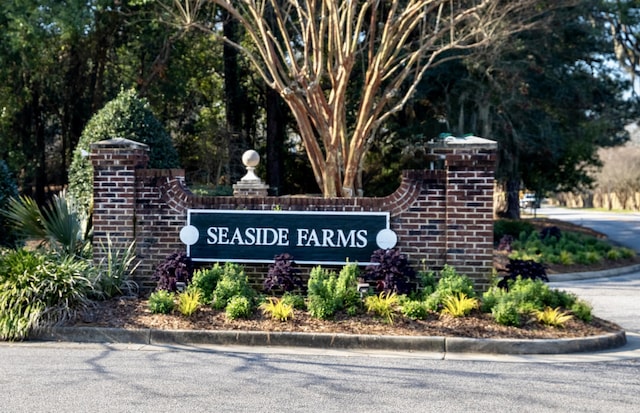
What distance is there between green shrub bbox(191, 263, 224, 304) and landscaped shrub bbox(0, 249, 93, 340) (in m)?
1.34

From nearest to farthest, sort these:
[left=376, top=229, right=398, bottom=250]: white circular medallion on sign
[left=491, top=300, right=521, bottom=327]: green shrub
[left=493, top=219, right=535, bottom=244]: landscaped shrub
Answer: [left=491, top=300, right=521, bottom=327]: green shrub, [left=376, top=229, right=398, bottom=250]: white circular medallion on sign, [left=493, top=219, right=535, bottom=244]: landscaped shrub

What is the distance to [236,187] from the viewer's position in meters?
15.2

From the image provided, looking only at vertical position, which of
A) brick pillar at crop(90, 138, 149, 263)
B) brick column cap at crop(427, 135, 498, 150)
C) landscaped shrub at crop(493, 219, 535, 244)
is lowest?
landscaped shrub at crop(493, 219, 535, 244)

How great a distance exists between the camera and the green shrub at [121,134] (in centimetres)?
1371

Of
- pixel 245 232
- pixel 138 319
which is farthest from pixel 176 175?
pixel 138 319

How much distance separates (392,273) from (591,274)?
961cm

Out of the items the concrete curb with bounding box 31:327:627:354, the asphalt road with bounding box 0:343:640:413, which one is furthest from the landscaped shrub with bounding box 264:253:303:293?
the asphalt road with bounding box 0:343:640:413

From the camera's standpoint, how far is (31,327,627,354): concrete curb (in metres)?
8.09

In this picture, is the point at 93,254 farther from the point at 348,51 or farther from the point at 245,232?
the point at 348,51

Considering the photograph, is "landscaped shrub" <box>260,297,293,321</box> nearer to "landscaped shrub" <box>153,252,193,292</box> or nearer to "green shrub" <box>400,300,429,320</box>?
"green shrub" <box>400,300,429,320</box>

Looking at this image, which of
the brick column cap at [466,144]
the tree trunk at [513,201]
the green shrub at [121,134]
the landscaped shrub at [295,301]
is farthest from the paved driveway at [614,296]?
the tree trunk at [513,201]

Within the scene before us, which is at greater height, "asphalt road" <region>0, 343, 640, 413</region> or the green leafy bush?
the green leafy bush

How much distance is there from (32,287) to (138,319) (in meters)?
1.33

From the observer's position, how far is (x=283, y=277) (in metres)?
9.66
